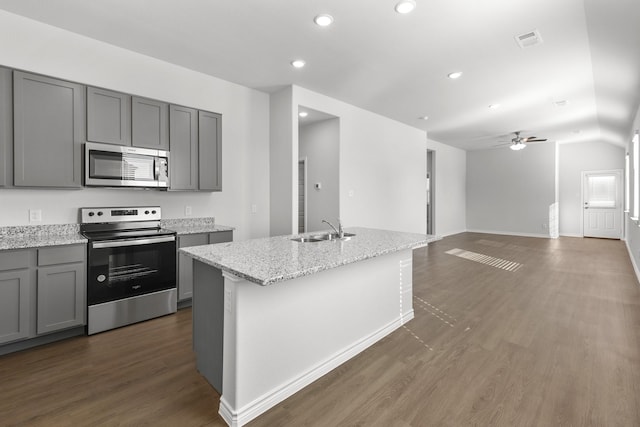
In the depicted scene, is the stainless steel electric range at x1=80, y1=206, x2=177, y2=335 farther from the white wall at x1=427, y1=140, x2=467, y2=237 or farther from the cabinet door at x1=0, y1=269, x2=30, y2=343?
the white wall at x1=427, y1=140, x2=467, y2=237

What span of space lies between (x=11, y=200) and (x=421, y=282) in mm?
4699

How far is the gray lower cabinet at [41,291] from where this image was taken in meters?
2.42

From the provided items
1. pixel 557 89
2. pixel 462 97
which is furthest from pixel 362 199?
pixel 557 89

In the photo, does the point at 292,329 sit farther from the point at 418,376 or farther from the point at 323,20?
the point at 323,20

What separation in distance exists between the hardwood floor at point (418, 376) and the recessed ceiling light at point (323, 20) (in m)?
2.90

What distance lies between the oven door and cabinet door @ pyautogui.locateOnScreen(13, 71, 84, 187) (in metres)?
0.74

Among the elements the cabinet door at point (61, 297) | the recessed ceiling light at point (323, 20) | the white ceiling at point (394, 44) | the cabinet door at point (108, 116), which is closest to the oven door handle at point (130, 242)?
the cabinet door at point (61, 297)

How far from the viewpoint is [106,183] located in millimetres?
3084

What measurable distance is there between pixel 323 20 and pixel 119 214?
9.28 ft

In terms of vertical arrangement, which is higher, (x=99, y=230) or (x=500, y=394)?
(x=99, y=230)

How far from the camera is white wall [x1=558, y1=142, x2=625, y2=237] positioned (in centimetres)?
877

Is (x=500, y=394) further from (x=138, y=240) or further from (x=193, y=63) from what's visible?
(x=193, y=63)

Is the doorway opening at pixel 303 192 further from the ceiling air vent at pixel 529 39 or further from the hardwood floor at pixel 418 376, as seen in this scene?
the ceiling air vent at pixel 529 39

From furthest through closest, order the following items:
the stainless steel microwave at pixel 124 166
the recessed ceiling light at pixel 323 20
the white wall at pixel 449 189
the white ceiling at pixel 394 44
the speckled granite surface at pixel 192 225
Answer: the white wall at pixel 449 189
the speckled granite surface at pixel 192 225
the stainless steel microwave at pixel 124 166
the recessed ceiling light at pixel 323 20
the white ceiling at pixel 394 44
